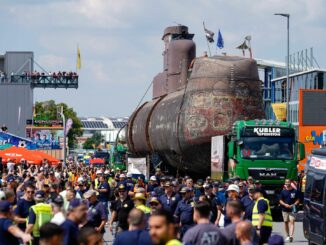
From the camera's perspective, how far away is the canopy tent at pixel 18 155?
4109cm

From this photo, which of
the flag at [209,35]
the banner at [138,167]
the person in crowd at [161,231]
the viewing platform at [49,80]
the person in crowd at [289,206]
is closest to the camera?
the person in crowd at [161,231]

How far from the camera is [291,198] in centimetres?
2589

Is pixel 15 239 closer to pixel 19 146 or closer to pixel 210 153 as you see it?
pixel 210 153

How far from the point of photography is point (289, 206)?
83.5ft

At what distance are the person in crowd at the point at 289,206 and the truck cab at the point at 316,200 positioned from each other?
373cm

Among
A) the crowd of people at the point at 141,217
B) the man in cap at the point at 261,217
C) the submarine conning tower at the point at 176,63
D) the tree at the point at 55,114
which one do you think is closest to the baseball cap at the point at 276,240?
the crowd of people at the point at 141,217

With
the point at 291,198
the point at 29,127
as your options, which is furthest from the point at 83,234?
the point at 29,127

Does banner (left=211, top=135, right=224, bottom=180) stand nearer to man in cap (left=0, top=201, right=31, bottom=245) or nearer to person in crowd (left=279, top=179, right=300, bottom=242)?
person in crowd (left=279, top=179, right=300, bottom=242)

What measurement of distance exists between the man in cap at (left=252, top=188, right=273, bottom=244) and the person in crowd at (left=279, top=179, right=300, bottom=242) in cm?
616

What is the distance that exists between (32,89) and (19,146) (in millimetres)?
70582

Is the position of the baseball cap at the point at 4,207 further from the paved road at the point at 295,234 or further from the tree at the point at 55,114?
the tree at the point at 55,114

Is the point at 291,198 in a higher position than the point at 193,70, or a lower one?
lower

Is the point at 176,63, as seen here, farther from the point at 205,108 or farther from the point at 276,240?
the point at 276,240

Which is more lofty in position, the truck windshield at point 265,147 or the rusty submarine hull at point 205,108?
the rusty submarine hull at point 205,108
